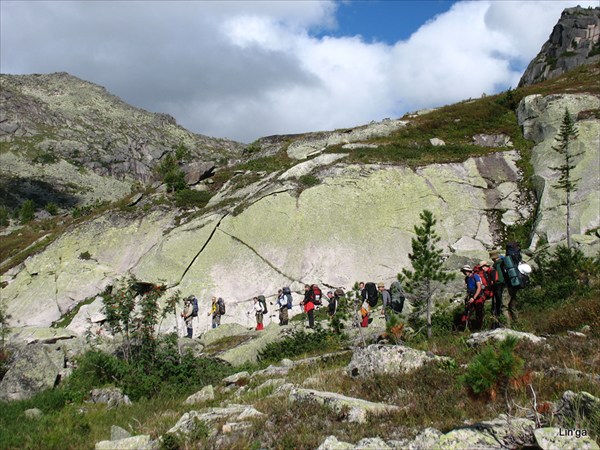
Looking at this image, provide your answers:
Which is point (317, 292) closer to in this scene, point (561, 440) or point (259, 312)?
point (259, 312)

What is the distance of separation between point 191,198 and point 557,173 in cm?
2494

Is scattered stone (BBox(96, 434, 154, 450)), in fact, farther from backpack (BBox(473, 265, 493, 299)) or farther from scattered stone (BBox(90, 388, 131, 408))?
backpack (BBox(473, 265, 493, 299))

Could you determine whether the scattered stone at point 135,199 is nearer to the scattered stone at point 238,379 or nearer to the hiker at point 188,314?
the hiker at point 188,314

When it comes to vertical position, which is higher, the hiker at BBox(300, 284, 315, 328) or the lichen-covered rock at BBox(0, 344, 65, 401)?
the hiker at BBox(300, 284, 315, 328)

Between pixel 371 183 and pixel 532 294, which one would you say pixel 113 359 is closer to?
pixel 532 294

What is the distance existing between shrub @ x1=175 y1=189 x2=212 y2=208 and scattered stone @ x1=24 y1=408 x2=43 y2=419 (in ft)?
72.6

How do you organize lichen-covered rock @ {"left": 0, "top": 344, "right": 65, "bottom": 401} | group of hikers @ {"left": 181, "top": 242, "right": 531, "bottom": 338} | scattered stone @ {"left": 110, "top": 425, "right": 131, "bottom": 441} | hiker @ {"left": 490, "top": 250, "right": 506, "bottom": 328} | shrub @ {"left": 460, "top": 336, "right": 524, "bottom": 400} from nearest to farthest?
1. shrub @ {"left": 460, "top": 336, "right": 524, "bottom": 400}
2. scattered stone @ {"left": 110, "top": 425, "right": 131, "bottom": 441}
3. group of hikers @ {"left": 181, "top": 242, "right": 531, "bottom": 338}
4. hiker @ {"left": 490, "top": 250, "right": 506, "bottom": 328}
5. lichen-covered rock @ {"left": 0, "top": 344, "right": 65, "bottom": 401}

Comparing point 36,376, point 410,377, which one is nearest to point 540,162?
point 410,377

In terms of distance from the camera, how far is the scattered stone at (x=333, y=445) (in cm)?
517

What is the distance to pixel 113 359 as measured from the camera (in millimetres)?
15883

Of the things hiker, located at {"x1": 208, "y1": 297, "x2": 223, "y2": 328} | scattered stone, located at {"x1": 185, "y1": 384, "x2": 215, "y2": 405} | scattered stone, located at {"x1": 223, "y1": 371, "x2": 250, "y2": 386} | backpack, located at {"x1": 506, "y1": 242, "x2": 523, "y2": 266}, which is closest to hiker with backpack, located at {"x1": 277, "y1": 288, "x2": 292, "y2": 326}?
→ hiker, located at {"x1": 208, "y1": 297, "x2": 223, "y2": 328}

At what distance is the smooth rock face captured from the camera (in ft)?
79.3

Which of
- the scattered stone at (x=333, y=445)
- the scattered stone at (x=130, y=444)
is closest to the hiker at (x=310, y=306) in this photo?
the scattered stone at (x=130, y=444)

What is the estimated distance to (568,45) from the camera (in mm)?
107562
